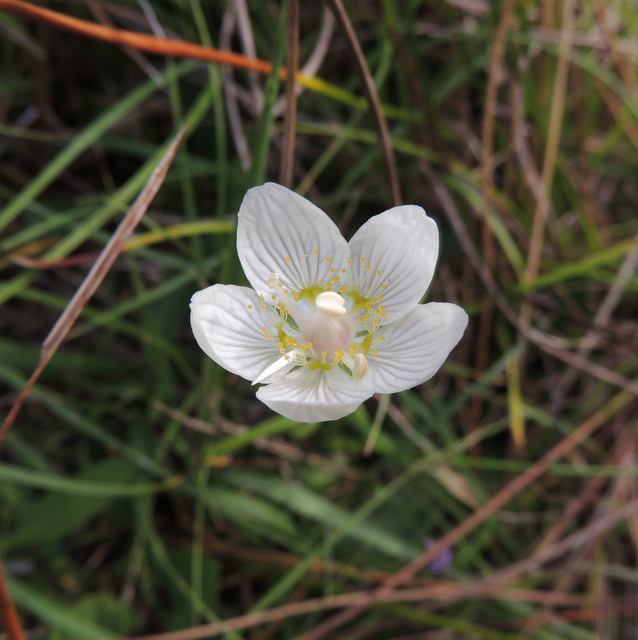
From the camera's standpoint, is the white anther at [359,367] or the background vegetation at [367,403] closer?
the white anther at [359,367]

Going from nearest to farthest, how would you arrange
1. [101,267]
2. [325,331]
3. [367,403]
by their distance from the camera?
1. [101,267]
2. [325,331]
3. [367,403]

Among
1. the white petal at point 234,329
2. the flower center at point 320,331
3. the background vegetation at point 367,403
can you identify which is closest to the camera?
the white petal at point 234,329

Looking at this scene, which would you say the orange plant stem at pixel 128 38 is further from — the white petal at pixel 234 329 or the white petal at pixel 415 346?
the white petal at pixel 415 346

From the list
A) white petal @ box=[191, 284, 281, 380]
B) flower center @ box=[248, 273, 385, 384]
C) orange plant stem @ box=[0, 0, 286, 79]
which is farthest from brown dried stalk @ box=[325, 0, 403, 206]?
white petal @ box=[191, 284, 281, 380]

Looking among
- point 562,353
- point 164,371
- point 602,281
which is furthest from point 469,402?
point 164,371

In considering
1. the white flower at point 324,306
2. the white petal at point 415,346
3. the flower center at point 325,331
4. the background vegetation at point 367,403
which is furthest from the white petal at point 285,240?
the background vegetation at point 367,403

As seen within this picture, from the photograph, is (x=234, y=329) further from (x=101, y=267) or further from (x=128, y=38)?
(x=128, y=38)

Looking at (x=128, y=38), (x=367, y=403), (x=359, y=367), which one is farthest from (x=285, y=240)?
(x=367, y=403)
